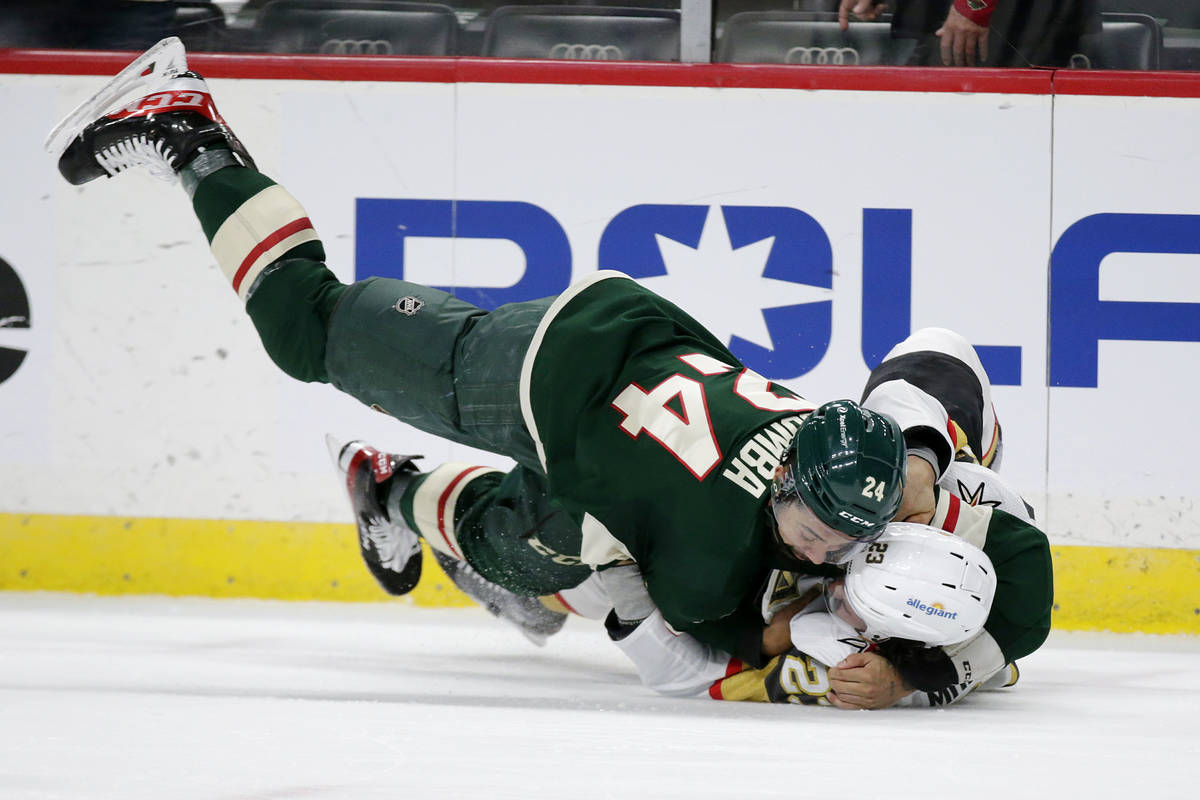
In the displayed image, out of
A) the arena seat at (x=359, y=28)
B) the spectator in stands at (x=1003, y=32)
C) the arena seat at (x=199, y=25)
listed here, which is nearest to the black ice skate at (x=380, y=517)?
the arena seat at (x=359, y=28)

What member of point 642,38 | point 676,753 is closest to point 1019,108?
point 642,38

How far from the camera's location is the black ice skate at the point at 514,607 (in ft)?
9.42

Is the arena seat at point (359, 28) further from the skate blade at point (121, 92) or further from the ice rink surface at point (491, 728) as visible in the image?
the ice rink surface at point (491, 728)

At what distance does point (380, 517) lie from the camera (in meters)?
2.86

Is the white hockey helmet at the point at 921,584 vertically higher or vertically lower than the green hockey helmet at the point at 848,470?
lower

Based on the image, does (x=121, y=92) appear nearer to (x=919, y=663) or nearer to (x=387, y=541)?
(x=387, y=541)

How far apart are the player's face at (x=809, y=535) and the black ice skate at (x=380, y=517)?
1.09 m

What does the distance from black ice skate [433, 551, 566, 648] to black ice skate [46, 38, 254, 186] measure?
3.33 ft

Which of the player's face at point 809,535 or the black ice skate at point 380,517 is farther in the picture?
the black ice skate at point 380,517

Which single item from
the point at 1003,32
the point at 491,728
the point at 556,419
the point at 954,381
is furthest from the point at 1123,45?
the point at 491,728

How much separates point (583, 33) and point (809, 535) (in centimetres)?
203

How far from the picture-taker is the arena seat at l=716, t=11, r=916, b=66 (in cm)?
351

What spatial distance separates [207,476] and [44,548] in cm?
50

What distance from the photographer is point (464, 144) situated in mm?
3547
